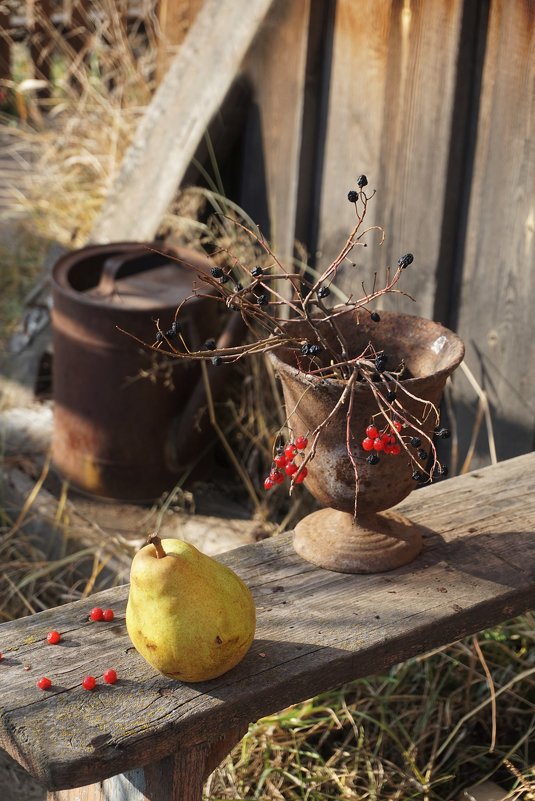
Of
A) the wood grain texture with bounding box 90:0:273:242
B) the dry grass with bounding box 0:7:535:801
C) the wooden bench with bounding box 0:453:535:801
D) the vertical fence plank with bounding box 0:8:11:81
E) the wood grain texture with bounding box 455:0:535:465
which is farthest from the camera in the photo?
the vertical fence plank with bounding box 0:8:11:81

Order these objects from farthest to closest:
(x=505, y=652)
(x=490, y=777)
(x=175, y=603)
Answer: (x=505, y=652) < (x=490, y=777) < (x=175, y=603)

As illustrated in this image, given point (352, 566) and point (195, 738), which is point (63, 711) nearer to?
point (195, 738)

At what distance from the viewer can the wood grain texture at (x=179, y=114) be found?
11.7 ft

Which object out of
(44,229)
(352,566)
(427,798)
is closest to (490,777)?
(427,798)

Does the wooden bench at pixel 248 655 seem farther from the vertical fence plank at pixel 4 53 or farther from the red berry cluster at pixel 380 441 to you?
the vertical fence plank at pixel 4 53

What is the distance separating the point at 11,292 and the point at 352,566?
344 centimetres

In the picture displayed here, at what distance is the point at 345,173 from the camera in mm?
3270

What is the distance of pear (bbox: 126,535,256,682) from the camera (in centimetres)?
158

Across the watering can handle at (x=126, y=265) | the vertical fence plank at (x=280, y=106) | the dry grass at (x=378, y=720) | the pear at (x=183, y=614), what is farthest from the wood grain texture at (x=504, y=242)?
the pear at (x=183, y=614)

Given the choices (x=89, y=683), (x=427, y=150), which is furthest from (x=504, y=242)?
(x=89, y=683)

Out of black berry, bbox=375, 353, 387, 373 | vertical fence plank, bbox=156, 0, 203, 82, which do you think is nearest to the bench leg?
black berry, bbox=375, 353, 387, 373

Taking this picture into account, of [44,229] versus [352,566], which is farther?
[44,229]

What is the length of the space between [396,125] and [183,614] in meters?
1.91

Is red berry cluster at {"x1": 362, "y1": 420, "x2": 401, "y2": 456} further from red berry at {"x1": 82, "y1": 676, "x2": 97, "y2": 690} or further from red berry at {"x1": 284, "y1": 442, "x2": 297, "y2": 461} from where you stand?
red berry at {"x1": 82, "y1": 676, "x2": 97, "y2": 690}
